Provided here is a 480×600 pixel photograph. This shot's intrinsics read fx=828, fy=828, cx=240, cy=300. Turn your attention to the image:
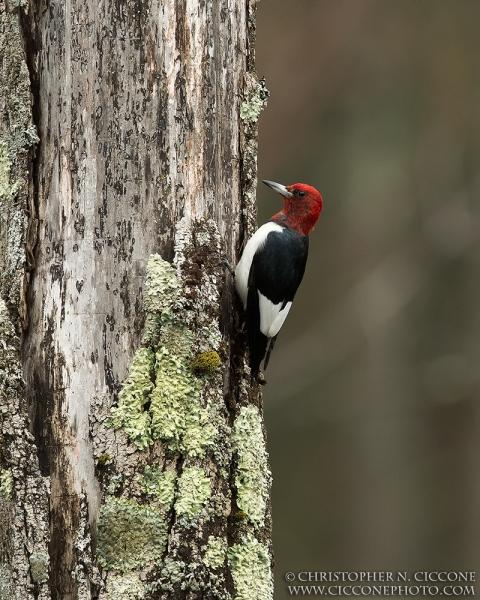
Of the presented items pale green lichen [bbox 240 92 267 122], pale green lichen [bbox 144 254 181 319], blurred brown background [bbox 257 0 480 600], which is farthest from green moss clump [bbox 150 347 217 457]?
blurred brown background [bbox 257 0 480 600]

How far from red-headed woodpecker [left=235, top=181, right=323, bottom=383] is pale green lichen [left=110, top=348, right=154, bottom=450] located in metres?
0.54

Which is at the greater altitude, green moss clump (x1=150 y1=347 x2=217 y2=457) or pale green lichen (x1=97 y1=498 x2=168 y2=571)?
green moss clump (x1=150 y1=347 x2=217 y2=457)

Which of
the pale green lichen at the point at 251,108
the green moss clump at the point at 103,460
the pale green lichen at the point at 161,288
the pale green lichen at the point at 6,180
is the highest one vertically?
the pale green lichen at the point at 251,108

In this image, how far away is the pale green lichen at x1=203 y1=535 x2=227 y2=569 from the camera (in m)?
2.60

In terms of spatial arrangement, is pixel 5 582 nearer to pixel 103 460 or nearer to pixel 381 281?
pixel 103 460

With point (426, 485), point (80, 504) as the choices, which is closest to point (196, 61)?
point (80, 504)

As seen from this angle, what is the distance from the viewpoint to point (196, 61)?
112 inches

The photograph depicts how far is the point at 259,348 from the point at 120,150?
2.94ft

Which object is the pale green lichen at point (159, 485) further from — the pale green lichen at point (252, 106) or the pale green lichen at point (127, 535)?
the pale green lichen at point (252, 106)

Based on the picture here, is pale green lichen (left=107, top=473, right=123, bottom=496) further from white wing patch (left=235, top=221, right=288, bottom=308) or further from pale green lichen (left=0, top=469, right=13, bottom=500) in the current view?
white wing patch (left=235, top=221, right=288, bottom=308)

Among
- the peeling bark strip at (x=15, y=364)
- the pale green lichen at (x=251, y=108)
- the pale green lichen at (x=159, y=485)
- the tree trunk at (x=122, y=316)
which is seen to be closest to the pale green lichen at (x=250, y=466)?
the tree trunk at (x=122, y=316)

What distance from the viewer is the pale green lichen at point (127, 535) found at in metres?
2.52

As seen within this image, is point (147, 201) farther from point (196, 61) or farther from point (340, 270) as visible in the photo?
point (340, 270)

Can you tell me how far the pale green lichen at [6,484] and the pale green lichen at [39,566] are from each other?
0.19 meters
